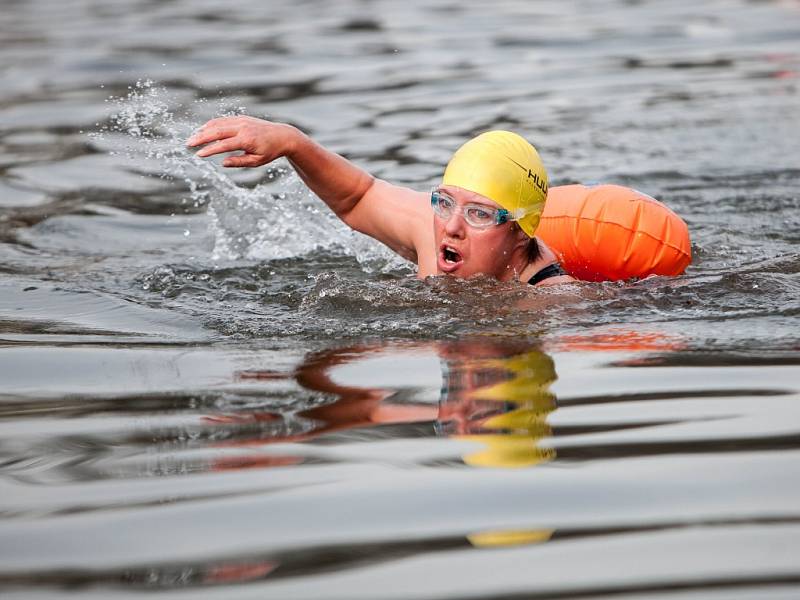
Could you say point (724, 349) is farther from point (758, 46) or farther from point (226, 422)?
point (758, 46)

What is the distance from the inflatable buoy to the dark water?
0.20 m

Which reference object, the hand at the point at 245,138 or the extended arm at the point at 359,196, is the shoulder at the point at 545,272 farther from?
the hand at the point at 245,138

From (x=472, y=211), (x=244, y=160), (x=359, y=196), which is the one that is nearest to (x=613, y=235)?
(x=472, y=211)

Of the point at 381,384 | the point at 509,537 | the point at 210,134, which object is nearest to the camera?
the point at 509,537

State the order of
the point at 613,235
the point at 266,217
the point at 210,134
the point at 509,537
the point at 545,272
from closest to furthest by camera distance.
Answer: the point at 509,537
the point at 210,134
the point at 545,272
the point at 613,235
the point at 266,217

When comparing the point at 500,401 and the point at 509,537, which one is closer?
the point at 509,537

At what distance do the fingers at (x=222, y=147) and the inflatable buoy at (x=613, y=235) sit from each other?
1980mm

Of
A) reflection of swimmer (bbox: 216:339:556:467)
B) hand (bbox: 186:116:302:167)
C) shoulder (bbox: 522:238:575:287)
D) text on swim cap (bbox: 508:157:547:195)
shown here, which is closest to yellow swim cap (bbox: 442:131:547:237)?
text on swim cap (bbox: 508:157:547:195)

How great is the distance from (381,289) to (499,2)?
52.7 ft

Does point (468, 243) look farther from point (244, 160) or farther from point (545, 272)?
point (244, 160)

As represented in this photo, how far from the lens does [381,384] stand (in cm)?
513

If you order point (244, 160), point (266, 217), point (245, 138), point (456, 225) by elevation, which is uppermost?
point (245, 138)

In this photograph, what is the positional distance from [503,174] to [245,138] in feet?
4.44

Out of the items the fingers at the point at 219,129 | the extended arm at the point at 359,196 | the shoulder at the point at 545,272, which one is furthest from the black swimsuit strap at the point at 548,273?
the fingers at the point at 219,129
